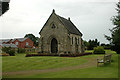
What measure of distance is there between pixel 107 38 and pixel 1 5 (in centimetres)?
2070

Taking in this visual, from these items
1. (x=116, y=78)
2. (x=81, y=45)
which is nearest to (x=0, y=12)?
(x=116, y=78)

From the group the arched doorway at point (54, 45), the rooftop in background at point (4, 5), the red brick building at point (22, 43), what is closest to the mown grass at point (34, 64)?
the rooftop in background at point (4, 5)

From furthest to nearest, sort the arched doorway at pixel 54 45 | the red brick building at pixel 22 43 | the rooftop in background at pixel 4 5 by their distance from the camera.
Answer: the red brick building at pixel 22 43
the arched doorway at pixel 54 45
the rooftop in background at pixel 4 5

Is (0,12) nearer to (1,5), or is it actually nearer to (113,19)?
(1,5)

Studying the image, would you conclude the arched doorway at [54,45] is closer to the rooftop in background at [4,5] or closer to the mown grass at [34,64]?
the mown grass at [34,64]

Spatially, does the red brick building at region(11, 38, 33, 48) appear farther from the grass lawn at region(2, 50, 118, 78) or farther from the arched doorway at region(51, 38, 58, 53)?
the grass lawn at region(2, 50, 118, 78)

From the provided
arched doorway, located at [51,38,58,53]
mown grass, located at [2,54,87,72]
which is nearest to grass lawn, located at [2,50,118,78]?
mown grass, located at [2,54,87,72]

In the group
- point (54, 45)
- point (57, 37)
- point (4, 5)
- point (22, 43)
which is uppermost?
point (4, 5)

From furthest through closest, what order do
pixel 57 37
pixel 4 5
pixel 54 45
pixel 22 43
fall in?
pixel 22 43 → pixel 54 45 → pixel 57 37 → pixel 4 5

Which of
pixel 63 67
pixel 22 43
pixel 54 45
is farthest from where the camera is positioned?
pixel 22 43

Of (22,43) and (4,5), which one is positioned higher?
(4,5)

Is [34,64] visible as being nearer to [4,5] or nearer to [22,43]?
[4,5]

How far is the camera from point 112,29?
25.2 m

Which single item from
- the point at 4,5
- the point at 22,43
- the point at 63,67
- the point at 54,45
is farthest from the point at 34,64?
the point at 22,43
